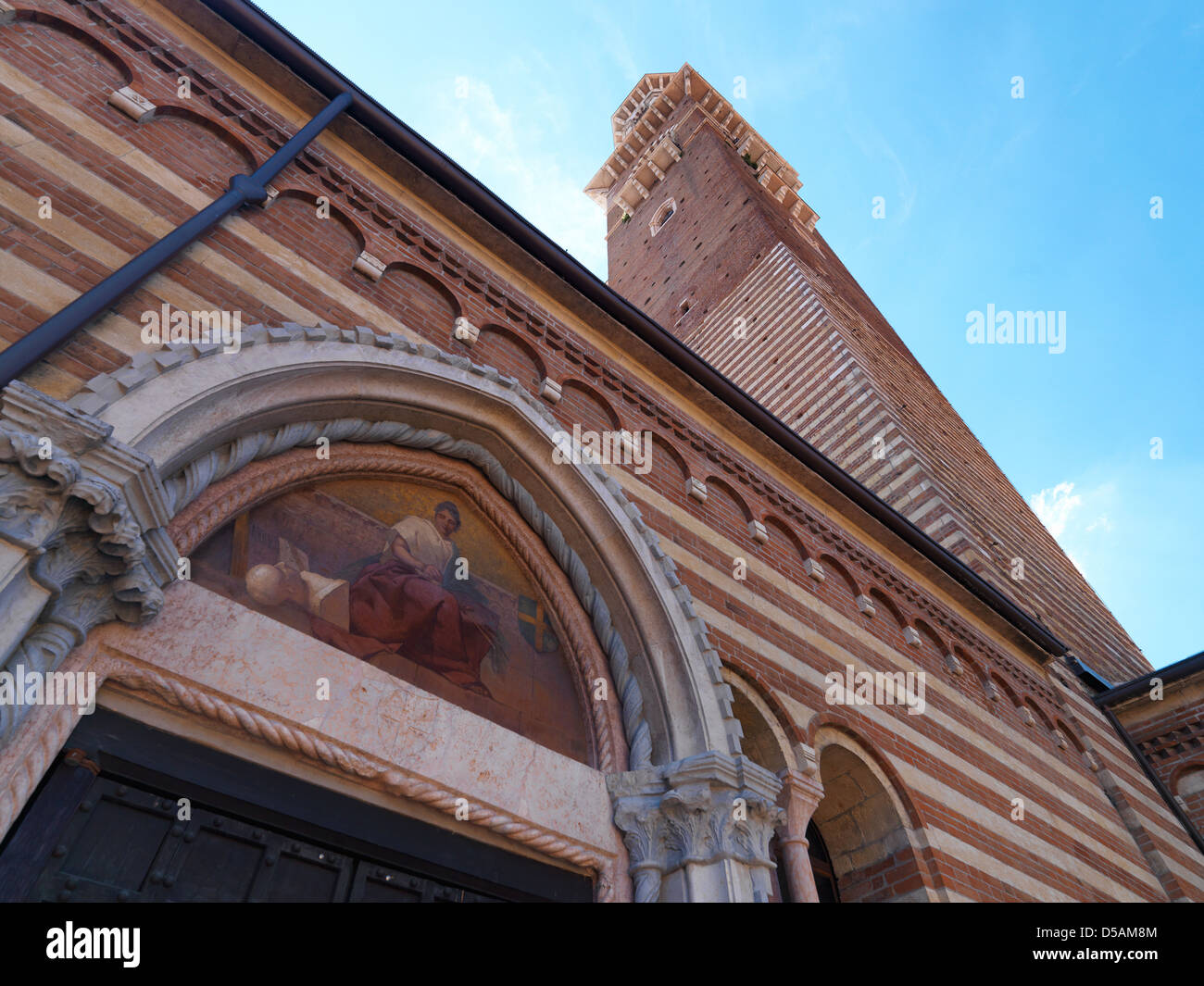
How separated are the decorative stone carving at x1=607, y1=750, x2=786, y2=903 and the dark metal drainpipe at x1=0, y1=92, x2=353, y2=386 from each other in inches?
124

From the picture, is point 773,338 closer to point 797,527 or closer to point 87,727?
point 797,527

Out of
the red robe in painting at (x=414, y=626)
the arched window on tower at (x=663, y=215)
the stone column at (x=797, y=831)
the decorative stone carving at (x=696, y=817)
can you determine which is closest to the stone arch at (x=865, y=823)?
the stone column at (x=797, y=831)

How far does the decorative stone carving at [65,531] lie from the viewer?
246 cm

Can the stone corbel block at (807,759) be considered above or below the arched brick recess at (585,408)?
below

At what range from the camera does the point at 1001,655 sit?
8.43 m

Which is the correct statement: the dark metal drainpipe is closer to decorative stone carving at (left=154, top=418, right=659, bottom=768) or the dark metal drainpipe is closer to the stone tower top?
decorative stone carving at (left=154, top=418, right=659, bottom=768)

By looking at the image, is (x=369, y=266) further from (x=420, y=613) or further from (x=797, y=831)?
(x=797, y=831)

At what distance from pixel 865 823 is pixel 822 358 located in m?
9.10

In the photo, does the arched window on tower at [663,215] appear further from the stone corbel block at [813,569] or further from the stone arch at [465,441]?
the stone arch at [465,441]

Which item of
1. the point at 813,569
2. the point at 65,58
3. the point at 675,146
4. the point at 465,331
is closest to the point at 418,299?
the point at 465,331

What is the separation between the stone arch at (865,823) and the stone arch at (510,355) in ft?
10.0

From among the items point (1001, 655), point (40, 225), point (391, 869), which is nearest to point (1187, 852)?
point (1001, 655)

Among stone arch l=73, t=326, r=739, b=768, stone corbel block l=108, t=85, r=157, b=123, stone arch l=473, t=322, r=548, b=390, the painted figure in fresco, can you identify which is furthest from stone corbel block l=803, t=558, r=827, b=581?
stone corbel block l=108, t=85, r=157, b=123
